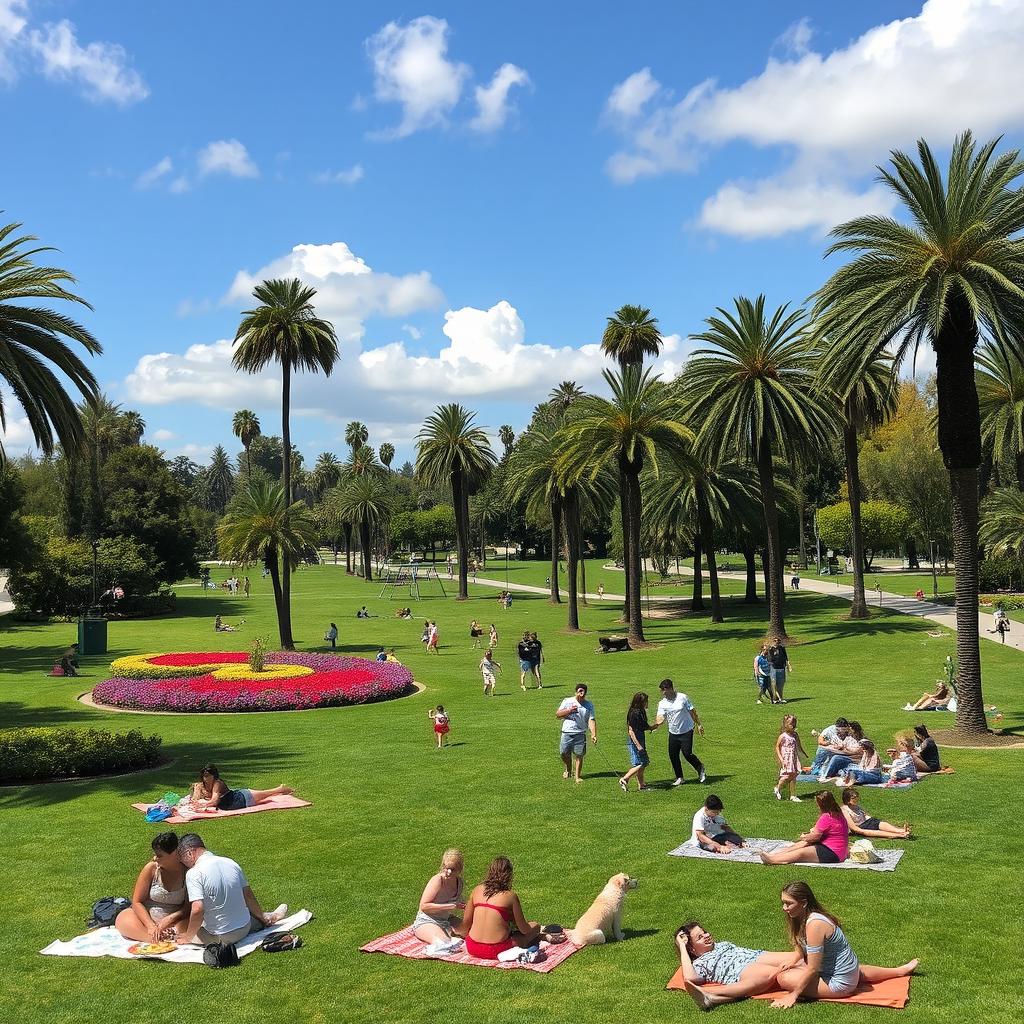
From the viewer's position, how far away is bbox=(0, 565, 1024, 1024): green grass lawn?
8.87 m

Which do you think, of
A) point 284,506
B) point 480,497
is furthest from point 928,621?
point 480,497

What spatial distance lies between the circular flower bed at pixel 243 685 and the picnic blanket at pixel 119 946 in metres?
18.2

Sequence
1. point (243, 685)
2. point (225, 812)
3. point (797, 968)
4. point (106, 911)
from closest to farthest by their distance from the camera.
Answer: point (797, 968) → point (106, 911) → point (225, 812) → point (243, 685)

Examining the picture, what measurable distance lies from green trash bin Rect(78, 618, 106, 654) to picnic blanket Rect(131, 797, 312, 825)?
29.6m

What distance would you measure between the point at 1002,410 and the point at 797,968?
48199 millimetres

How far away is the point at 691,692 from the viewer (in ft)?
96.2

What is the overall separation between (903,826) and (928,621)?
3209cm

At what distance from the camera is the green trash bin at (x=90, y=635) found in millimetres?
43031

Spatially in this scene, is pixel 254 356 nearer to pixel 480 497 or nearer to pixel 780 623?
pixel 780 623

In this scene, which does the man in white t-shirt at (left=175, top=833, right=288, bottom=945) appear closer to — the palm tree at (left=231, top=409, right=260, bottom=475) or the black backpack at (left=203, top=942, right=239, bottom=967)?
the black backpack at (left=203, top=942, right=239, bottom=967)

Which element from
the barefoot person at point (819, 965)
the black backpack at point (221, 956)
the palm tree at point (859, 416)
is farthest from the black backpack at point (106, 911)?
the palm tree at point (859, 416)

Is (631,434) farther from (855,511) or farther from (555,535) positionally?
(555,535)

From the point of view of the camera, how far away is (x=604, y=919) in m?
10.0

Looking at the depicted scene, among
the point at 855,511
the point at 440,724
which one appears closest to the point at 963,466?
the point at 440,724
